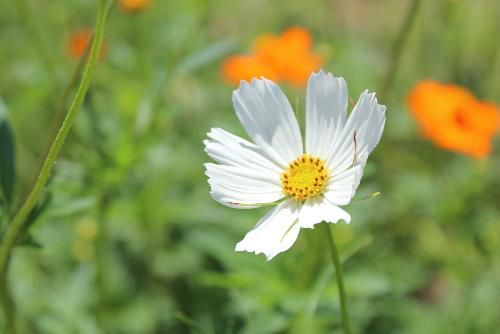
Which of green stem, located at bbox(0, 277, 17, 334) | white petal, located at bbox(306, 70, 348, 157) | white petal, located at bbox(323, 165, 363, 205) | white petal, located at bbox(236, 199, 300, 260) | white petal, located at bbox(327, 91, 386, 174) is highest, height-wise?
white petal, located at bbox(306, 70, 348, 157)

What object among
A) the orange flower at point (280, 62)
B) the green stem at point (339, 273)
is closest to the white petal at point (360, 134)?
the green stem at point (339, 273)

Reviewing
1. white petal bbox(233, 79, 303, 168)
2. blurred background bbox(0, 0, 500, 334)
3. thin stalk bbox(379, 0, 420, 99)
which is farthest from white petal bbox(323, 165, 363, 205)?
thin stalk bbox(379, 0, 420, 99)

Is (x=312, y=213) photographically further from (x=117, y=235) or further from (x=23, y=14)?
(x=117, y=235)

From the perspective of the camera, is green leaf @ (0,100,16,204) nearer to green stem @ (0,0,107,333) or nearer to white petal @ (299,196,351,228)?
green stem @ (0,0,107,333)

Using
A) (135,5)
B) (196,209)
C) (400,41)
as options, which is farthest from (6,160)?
(135,5)

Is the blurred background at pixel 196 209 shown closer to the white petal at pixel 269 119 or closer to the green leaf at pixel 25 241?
the green leaf at pixel 25 241

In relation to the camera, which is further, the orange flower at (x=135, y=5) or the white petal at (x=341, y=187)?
the orange flower at (x=135, y=5)

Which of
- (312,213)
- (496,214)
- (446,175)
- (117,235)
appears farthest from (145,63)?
(312,213)
